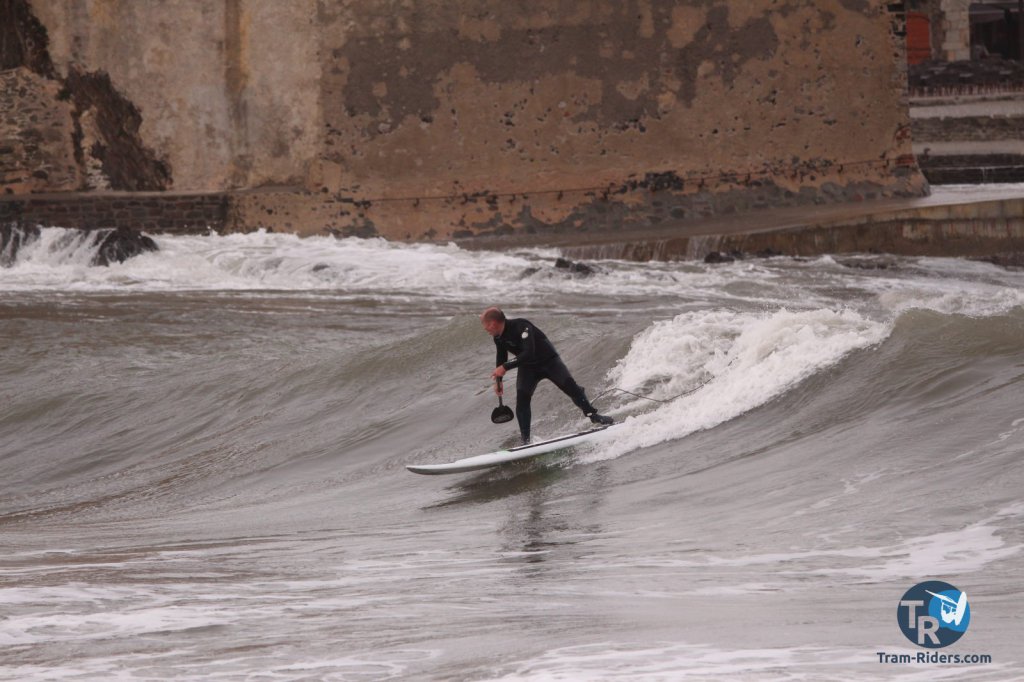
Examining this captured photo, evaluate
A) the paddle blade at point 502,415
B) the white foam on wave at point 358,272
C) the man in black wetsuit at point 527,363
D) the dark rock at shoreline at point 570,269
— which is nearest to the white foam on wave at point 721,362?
the man in black wetsuit at point 527,363

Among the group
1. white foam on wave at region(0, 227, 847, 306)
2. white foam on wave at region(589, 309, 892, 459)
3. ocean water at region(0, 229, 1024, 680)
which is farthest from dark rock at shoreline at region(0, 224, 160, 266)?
white foam on wave at region(589, 309, 892, 459)

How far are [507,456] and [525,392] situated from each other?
0.41 metres

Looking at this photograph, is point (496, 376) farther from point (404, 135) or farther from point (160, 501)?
point (404, 135)

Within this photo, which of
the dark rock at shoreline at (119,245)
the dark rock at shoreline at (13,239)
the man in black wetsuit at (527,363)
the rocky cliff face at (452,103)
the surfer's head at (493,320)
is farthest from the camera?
the rocky cliff face at (452,103)

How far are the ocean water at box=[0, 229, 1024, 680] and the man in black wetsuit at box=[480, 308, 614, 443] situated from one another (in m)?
0.37

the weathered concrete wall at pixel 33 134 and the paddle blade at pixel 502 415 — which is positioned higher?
the weathered concrete wall at pixel 33 134

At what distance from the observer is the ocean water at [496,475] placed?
5434 millimetres

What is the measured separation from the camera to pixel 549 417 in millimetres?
10914

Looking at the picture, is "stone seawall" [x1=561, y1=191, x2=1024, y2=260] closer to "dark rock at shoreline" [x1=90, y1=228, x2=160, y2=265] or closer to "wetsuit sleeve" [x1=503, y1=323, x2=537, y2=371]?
"dark rock at shoreline" [x1=90, y1=228, x2=160, y2=265]

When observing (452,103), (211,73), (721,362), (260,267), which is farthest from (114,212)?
(721,362)

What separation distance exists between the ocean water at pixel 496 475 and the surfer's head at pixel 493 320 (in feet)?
2.63

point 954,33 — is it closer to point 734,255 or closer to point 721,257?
point 734,255

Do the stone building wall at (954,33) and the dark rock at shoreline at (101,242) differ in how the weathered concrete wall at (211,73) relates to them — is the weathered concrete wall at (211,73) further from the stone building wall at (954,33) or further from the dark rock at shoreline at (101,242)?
the stone building wall at (954,33)

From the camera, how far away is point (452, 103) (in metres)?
20.7
